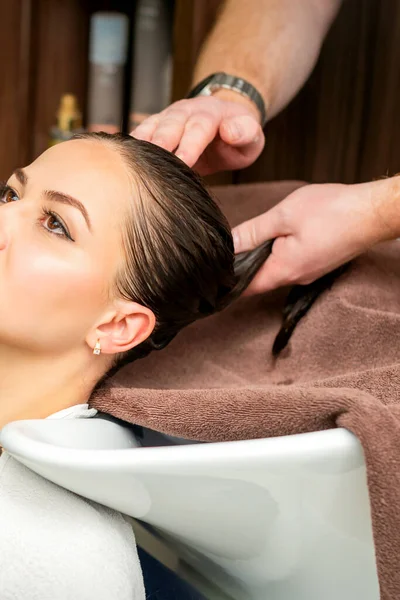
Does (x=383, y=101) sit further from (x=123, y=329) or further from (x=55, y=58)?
(x=55, y=58)

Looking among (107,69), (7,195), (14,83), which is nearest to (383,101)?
(107,69)

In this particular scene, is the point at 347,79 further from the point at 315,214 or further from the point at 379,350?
the point at 379,350

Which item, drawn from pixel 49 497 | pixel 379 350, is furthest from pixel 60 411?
pixel 379 350

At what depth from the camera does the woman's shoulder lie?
0.69 m

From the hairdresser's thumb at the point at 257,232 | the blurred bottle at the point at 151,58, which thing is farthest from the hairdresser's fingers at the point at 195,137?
the blurred bottle at the point at 151,58

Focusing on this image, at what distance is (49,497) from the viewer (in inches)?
29.6

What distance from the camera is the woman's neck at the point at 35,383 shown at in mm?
896

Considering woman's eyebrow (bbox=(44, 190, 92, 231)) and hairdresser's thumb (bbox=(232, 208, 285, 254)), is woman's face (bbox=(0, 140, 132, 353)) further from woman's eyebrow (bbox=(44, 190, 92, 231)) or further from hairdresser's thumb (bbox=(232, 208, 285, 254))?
hairdresser's thumb (bbox=(232, 208, 285, 254))

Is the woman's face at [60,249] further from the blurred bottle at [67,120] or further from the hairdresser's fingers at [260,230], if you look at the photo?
the blurred bottle at [67,120]

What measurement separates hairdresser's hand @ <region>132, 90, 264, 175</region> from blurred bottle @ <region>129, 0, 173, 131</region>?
0.68 meters

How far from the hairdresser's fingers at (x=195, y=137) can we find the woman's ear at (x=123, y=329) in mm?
230

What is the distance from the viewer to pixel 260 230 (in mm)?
1003

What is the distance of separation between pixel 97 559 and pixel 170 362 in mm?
348

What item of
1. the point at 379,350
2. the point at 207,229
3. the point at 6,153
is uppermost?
the point at 207,229
